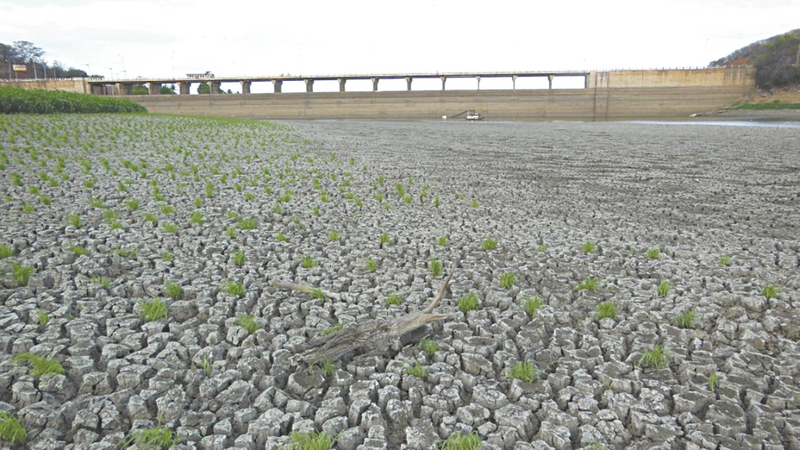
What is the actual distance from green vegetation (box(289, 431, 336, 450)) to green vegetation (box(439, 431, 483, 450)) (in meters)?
0.60

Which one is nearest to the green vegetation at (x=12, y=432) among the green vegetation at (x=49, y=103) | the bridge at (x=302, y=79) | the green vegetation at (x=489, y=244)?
the green vegetation at (x=489, y=244)

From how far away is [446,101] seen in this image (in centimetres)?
6781

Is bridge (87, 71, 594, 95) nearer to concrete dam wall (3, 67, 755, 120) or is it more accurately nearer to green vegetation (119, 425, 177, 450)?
concrete dam wall (3, 67, 755, 120)

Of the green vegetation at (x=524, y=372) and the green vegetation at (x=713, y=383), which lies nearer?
the green vegetation at (x=713, y=383)

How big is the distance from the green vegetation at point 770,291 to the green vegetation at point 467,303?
260 centimetres

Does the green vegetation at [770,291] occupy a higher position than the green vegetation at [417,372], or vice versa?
the green vegetation at [770,291]

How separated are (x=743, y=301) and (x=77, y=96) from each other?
3082 cm

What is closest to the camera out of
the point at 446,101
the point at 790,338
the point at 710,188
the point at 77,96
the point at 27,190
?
the point at 790,338

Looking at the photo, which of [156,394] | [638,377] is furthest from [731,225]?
[156,394]

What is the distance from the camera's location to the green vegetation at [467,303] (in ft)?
14.4

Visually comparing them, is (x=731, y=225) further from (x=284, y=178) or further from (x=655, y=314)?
(x=284, y=178)

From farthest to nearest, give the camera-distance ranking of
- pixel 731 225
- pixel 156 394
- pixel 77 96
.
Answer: pixel 77 96, pixel 731 225, pixel 156 394

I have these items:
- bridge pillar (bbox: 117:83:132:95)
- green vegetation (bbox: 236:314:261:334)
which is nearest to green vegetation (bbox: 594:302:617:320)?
green vegetation (bbox: 236:314:261:334)

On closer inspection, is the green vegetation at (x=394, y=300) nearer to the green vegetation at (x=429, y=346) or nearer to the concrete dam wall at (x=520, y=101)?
the green vegetation at (x=429, y=346)
